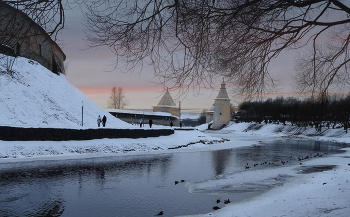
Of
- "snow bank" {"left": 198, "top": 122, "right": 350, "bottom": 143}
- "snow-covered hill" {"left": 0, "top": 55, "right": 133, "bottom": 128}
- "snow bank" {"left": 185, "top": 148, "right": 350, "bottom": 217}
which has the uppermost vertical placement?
"snow-covered hill" {"left": 0, "top": 55, "right": 133, "bottom": 128}

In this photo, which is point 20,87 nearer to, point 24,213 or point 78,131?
point 78,131

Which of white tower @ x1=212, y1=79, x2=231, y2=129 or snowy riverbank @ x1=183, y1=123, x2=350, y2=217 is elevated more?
white tower @ x1=212, y1=79, x2=231, y2=129

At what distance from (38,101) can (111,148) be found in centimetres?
1364

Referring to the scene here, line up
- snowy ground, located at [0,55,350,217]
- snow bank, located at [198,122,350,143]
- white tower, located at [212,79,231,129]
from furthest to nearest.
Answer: white tower, located at [212,79,231,129]
snow bank, located at [198,122,350,143]
snowy ground, located at [0,55,350,217]

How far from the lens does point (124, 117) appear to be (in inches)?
2212

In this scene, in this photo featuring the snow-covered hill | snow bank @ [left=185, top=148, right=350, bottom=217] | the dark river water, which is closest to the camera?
snow bank @ [left=185, top=148, right=350, bottom=217]

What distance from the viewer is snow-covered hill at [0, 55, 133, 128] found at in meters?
29.2

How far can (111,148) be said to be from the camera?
23.0 metres

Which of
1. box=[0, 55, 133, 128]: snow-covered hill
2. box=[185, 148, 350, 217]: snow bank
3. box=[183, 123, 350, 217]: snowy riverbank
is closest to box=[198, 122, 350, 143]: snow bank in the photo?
box=[183, 123, 350, 217]: snowy riverbank

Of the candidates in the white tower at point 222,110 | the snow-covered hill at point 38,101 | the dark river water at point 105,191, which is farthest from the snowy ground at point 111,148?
the white tower at point 222,110

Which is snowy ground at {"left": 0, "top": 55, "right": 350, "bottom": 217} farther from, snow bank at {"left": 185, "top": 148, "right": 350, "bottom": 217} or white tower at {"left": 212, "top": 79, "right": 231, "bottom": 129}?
white tower at {"left": 212, "top": 79, "right": 231, "bottom": 129}

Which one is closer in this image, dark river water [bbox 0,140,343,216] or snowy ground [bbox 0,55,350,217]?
snowy ground [bbox 0,55,350,217]

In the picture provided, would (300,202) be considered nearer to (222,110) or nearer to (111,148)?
(111,148)

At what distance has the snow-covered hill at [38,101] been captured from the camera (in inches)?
1148
